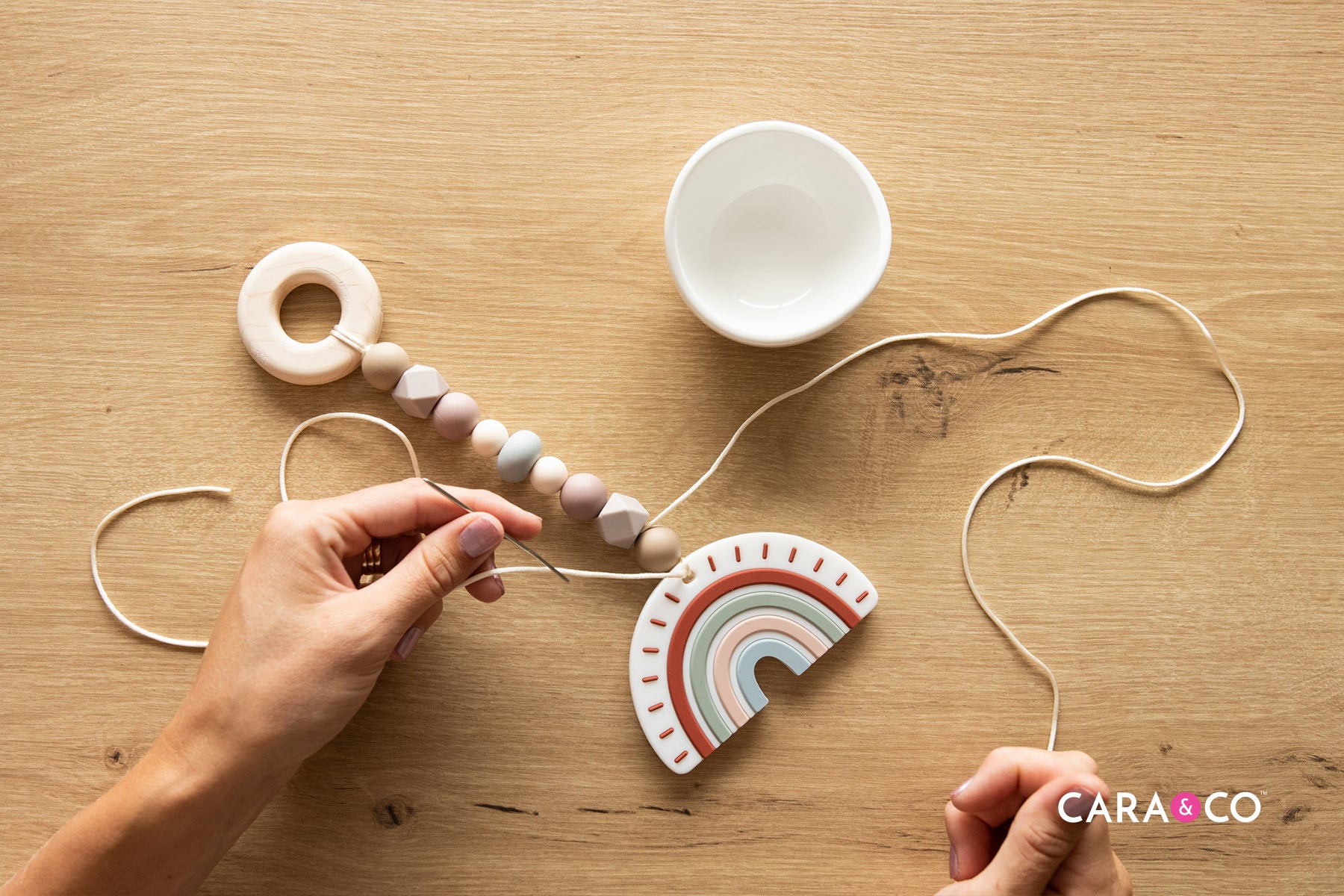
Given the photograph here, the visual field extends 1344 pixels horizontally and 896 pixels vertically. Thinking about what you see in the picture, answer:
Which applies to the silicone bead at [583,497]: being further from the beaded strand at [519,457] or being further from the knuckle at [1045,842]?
the knuckle at [1045,842]

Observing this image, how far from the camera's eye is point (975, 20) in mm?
1144

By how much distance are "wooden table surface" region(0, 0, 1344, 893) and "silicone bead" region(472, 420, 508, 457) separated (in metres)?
0.05

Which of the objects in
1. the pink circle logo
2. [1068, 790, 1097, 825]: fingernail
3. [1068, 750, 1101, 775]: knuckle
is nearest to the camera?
[1068, 790, 1097, 825]: fingernail

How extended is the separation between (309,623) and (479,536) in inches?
8.1

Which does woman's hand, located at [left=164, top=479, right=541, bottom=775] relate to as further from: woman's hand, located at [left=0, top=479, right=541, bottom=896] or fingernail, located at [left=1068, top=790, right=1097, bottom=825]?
fingernail, located at [left=1068, top=790, right=1097, bottom=825]

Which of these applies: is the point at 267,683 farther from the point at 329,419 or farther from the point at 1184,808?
the point at 1184,808

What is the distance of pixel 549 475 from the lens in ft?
3.50

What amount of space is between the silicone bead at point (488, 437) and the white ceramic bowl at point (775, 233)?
0.29 meters

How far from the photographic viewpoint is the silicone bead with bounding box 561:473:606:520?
1051 mm

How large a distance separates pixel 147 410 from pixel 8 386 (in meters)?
0.18

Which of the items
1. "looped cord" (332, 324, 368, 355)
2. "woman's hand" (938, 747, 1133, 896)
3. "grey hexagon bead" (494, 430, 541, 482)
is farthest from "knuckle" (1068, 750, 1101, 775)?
"looped cord" (332, 324, 368, 355)

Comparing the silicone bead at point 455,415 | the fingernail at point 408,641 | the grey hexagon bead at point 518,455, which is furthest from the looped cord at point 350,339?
the fingernail at point 408,641

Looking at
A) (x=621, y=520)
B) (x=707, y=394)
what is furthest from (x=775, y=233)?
(x=621, y=520)

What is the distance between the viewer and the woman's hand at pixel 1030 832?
917 millimetres
